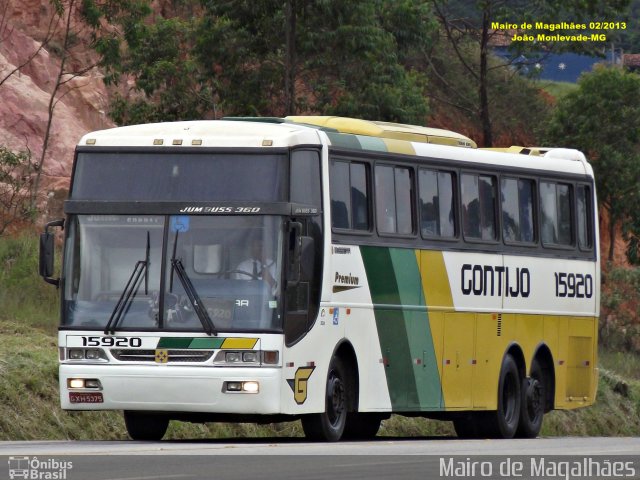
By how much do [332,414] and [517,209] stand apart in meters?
5.42

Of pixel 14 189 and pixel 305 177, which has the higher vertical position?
pixel 14 189

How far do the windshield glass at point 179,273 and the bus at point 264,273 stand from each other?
0.01 meters

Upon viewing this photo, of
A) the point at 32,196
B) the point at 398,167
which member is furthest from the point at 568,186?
the point at 32,196

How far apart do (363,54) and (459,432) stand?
1444 centimetres

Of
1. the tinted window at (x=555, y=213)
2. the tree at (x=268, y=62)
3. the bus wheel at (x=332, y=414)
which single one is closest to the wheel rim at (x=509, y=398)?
the tinted window at (x=555, y=213)

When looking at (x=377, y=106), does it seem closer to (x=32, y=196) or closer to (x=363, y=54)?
(x=363, y=54)

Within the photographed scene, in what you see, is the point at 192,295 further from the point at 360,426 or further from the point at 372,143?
the point at 360,426

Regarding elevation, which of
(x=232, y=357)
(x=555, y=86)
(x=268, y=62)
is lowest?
(x=232, y=357)

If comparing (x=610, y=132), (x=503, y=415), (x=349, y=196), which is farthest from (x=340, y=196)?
(x=610, y=132)

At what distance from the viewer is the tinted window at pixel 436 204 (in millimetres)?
19891

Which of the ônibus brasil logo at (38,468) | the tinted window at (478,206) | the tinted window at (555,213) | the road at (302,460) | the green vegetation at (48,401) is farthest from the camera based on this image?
the tinted window at (555,213)

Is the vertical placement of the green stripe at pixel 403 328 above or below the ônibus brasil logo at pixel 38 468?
above

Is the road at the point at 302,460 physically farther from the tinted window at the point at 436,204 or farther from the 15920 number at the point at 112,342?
the tinted window at the point at 436,204

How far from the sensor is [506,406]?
72.6 ft
